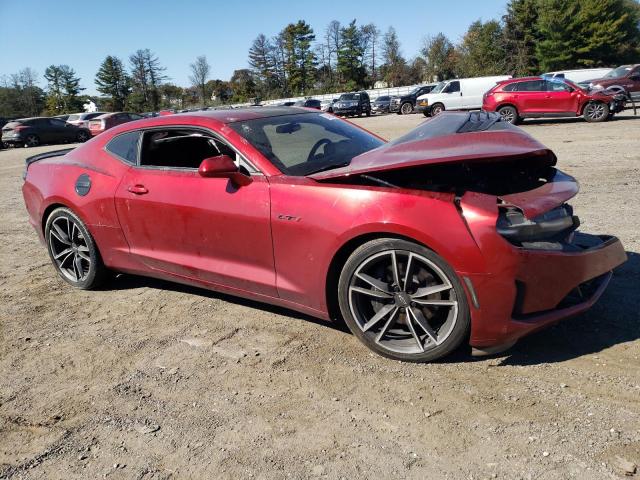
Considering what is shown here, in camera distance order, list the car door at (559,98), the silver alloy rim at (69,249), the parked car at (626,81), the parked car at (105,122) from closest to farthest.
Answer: the silver alloy rim at (69,249) < the car door at (559,98) < the parked car at (626,81) < the parked car at (105,122)

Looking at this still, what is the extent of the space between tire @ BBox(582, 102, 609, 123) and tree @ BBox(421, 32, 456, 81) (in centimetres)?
6543

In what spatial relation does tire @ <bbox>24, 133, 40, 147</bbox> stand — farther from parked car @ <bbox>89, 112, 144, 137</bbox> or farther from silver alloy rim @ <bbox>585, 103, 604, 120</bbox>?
silver alloy rim @ <bbox>585, 103, 604, 120</bbox>

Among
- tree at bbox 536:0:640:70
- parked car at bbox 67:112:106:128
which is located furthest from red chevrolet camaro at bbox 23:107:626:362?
tree at bbox 536:0:640:70

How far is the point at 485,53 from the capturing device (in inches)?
2606

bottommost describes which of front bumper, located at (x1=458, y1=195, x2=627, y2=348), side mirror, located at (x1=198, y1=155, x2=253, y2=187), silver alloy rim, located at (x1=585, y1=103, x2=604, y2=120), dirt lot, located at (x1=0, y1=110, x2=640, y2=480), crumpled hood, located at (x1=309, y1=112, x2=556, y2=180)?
silver alloy rim, located at (x1=585, y1=103, x2=604, y2=120)

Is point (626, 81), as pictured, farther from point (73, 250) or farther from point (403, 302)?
point (73, 250)

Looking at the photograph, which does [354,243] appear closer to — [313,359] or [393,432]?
[313,359]

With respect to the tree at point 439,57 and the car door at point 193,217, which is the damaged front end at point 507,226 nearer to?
the car door at point 193,217

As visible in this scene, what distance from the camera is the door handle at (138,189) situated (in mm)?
3921

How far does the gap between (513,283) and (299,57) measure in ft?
309

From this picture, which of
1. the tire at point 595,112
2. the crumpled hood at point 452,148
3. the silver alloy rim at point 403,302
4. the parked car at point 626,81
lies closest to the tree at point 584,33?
the parked car at point 626,81

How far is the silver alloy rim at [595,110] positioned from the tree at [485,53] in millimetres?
51554

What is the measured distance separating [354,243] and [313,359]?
75 cm

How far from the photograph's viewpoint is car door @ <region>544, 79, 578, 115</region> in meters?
17.4
